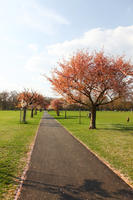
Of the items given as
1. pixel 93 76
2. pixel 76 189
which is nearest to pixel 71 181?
pixel 76 189

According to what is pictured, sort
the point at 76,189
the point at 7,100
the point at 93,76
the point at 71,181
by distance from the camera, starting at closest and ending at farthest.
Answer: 1. the point at 76,189
2. the point at 71,181
3. the point at 93,76
4. the point at 7,100

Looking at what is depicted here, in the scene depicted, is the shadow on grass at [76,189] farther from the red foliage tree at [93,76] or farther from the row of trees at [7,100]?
the row of trees at [7,100]

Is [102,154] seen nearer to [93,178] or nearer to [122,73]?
[93,178]

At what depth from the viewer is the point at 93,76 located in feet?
55.8

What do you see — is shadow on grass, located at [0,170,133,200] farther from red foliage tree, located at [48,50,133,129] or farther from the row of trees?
the row of trees

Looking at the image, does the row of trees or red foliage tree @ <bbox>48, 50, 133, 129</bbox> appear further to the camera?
the row of trees

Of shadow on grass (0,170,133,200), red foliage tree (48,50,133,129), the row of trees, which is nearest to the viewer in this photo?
shadow on grass (0,170,133,200)

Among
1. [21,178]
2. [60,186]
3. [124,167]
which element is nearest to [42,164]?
[21,178]

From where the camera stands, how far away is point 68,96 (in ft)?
60.8

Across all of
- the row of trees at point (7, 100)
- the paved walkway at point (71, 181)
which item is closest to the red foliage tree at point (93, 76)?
the paved walkway at point (71, 181)

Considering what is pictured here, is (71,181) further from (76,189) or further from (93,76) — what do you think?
(93,76)

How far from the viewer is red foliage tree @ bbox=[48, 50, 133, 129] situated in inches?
661

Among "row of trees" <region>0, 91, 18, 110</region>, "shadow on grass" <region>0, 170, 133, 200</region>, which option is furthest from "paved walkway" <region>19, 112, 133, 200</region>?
"row of trees" <region>0, 91, 18, 110</region>

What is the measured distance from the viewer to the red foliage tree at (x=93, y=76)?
1680 centimetres
